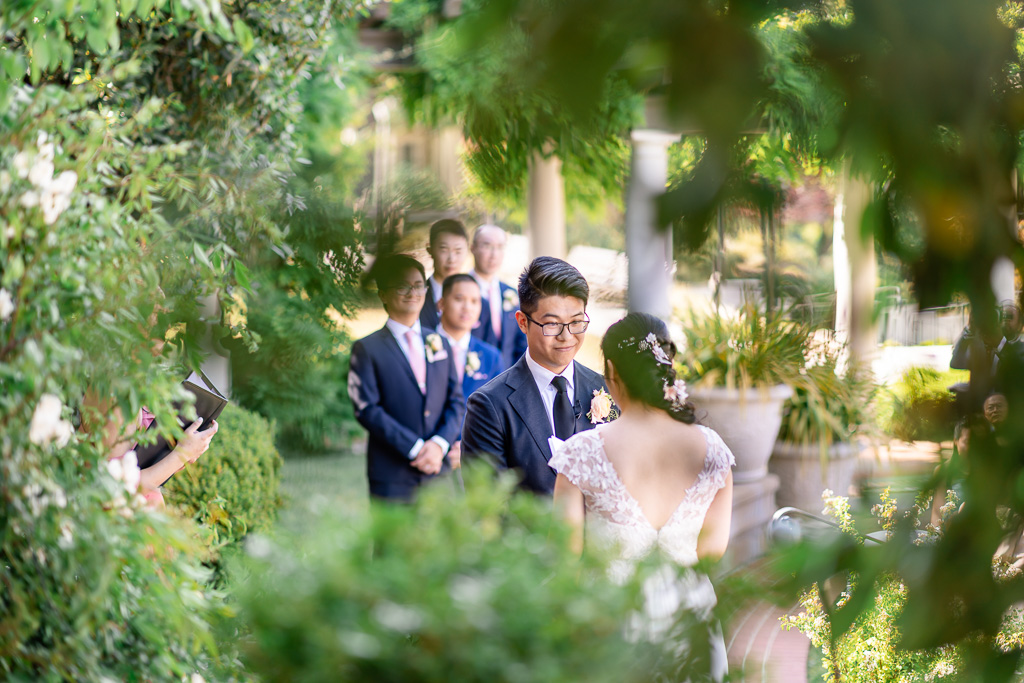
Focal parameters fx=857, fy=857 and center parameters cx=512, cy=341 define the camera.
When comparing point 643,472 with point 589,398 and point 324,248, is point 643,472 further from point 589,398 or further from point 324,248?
point 324,248

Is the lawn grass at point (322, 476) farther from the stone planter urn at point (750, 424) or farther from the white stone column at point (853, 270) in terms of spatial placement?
the white stone column at point (853, 270)

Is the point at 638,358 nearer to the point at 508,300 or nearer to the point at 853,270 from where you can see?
the point at 853,270

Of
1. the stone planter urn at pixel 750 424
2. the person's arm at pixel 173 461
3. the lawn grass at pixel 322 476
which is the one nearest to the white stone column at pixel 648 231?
the person's arm at pixel 173 461

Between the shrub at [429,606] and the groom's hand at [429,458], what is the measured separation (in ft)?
9.64

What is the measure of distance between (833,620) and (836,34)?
40cm

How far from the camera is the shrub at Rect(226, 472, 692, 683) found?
872 millimetres

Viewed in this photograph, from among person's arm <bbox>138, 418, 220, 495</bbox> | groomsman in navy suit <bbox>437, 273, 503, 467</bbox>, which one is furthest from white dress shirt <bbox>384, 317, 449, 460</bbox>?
person's arm <bbox>138, 418, 220, 495</bbox>

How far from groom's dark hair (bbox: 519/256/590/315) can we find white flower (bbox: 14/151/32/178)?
125cm

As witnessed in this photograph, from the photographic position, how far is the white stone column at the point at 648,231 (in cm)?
48

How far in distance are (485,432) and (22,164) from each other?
4.34ft

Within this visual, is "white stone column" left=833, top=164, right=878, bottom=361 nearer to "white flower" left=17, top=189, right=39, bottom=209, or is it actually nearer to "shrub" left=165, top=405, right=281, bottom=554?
"white flower" left=17, top=189, right=39, bottom=209

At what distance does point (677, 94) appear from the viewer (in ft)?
1.69

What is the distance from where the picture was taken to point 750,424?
4.75 metres

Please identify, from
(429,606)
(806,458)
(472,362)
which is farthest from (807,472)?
(429,606)
